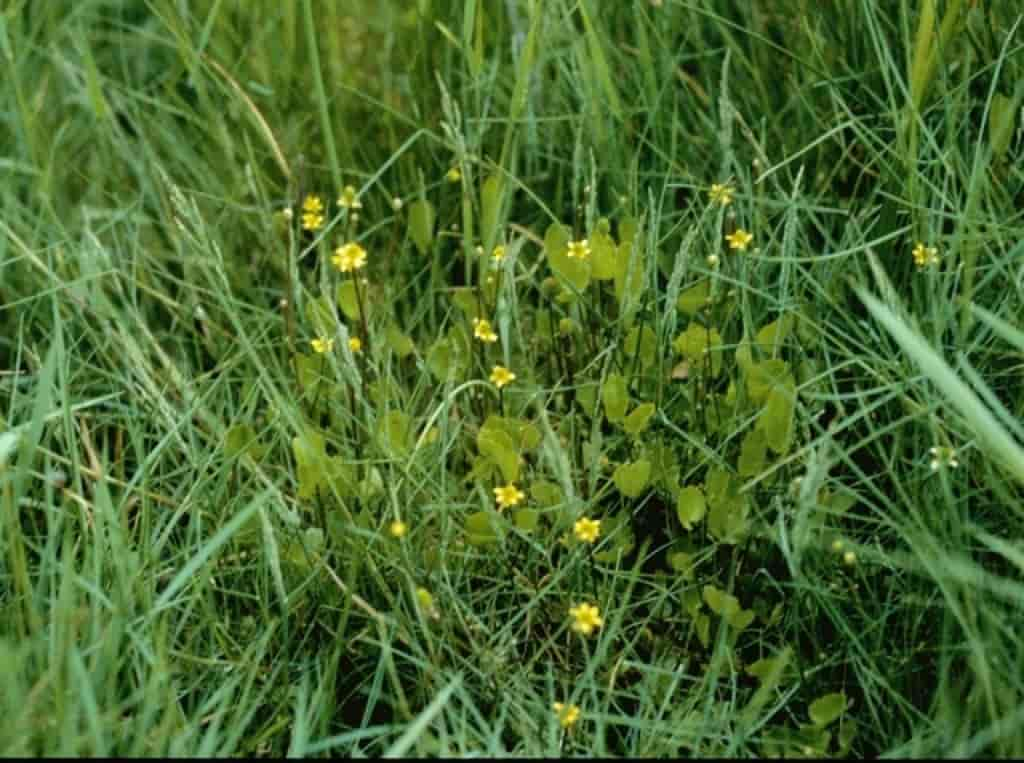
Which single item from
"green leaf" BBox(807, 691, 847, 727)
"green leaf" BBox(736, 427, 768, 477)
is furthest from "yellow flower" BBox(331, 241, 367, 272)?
"green leaf" BBox(807, 691, 847, 727)

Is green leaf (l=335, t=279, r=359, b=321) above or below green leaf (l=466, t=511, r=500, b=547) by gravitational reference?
above

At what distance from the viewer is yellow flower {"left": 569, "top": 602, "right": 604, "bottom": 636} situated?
1755 millimetres

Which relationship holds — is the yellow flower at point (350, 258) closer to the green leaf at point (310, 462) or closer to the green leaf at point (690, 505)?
the green leaf at point (310, 462)

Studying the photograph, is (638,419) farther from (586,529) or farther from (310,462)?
(310,462)

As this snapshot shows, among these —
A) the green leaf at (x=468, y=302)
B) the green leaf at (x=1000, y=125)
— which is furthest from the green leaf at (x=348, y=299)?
the green leaf at (x=1000, y=125)

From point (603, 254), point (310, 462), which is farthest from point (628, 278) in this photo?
point (310, 462)

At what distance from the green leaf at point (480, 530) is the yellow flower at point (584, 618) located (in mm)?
172

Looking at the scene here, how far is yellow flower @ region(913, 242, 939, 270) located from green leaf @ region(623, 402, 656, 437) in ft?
1.39

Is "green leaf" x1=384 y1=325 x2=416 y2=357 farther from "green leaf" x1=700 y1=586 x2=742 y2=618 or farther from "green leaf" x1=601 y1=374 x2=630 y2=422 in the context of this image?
"green leaf" x1=700 y1=586 x2=742 y2=618

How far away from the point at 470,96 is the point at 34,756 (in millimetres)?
1466

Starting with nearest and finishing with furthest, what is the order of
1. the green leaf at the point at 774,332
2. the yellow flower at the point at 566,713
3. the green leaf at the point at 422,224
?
1. the yellow flower at the point at 566,713
2. the green leaf at the point at 774,332
3. the green leaf at the point at 422,224

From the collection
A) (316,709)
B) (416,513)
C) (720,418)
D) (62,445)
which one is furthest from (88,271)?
(720,418)

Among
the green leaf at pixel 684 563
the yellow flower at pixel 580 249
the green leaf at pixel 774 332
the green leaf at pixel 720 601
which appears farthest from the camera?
the yellow flower at pixel 580 249

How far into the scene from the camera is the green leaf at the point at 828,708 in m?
1.73
